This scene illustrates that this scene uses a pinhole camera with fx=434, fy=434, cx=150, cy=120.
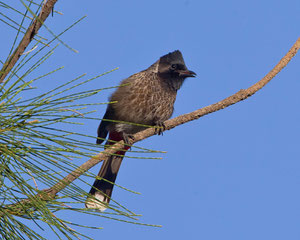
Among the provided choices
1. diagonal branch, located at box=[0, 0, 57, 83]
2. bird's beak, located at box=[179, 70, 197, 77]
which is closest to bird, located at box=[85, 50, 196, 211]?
bird's beak, located at box=[179, 70, 197, 77]

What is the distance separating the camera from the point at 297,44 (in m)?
2.82

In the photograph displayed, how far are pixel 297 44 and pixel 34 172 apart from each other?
1845 mm

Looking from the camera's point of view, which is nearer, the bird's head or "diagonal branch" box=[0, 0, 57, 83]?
"diagonal branch" box=[0, 0, 57, 83]

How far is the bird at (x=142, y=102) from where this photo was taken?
4.95m

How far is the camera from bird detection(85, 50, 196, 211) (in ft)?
16.2

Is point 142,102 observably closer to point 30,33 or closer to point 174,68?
point 174,68

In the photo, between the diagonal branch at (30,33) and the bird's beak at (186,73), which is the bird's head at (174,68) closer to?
the bird's beak at (186,73)

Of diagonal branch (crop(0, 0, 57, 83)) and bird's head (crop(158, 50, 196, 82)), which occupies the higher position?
bird's head (crop(158, 50, 196, 82))

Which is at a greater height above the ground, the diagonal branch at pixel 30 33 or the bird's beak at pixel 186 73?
the bird's beak at pixel 186 73

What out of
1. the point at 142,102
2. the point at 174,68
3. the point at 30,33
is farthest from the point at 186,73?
the point at 30,33

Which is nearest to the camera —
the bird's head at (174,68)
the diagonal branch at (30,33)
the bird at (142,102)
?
the diagonal branch at (30,33)

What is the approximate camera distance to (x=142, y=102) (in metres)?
4.96

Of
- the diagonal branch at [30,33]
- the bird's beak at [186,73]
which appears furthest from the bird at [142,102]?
the diagonal branch at [30,33]

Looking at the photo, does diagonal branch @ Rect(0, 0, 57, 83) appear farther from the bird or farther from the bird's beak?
the bird's beak
